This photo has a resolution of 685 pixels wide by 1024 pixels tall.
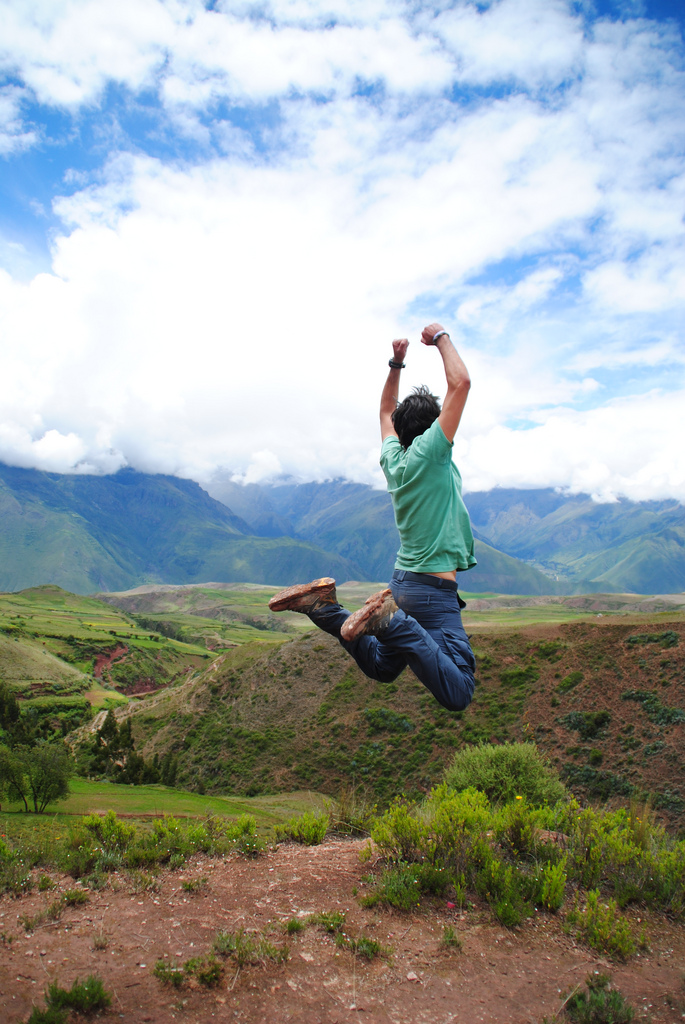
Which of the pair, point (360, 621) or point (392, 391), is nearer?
point (360, 621)

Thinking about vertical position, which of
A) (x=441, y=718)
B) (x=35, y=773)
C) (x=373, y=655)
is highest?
(x=373, y=655)

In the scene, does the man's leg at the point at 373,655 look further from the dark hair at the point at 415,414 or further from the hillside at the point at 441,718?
the hillside at the point at 441,718

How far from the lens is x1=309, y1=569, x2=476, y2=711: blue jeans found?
4879 mm

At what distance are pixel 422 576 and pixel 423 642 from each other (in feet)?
2.83

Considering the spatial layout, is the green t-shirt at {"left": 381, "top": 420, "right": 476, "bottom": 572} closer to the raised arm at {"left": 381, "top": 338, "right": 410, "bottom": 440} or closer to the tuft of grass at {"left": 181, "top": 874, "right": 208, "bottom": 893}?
the raised arm at {"left": 381, "top": 338, "right": 410, "bottom": 440}

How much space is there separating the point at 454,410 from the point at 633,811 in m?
8.99

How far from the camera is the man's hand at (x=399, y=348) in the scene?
6.23 metres

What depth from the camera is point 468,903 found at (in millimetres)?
7020

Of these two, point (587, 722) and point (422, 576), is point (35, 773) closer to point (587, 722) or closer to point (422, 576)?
point (422, 576)

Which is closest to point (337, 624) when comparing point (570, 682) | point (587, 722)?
point (587, 722)

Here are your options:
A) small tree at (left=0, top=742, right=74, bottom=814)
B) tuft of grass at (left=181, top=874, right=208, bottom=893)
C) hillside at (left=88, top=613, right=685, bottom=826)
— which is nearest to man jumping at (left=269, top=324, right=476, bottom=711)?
tuft of grass at (left=181, top=874, right=208, bottom=893)

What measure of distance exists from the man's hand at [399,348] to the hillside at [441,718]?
36.1 meters

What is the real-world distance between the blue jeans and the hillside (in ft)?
114

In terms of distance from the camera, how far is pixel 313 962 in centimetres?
565
